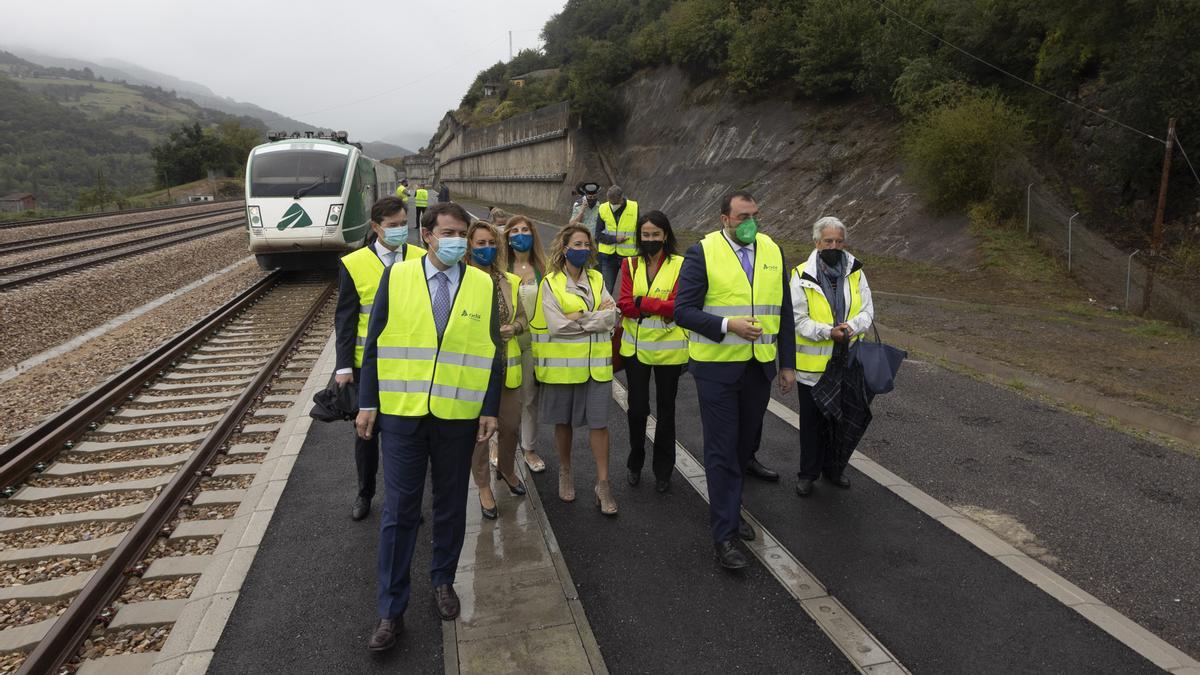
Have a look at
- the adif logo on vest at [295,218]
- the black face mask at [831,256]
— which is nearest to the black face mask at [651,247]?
the black face mask at [831,256]

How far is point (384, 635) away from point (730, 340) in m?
2.44

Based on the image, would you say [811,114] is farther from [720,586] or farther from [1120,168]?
[720,586]

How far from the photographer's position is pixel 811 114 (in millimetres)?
25453

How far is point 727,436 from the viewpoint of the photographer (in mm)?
4188

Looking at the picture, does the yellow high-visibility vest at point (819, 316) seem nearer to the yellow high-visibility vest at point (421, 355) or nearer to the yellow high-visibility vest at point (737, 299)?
the yellow high-visibility vest at point (737, 299)

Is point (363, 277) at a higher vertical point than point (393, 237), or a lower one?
lower

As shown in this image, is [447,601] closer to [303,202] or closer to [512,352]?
[512,352]

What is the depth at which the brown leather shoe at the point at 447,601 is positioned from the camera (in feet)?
12.1

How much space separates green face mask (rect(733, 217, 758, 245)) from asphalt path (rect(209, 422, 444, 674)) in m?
2.76

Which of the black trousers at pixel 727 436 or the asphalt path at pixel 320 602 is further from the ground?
the black trousers at pixel 727 436

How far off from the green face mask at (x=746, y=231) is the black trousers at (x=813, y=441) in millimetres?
1358

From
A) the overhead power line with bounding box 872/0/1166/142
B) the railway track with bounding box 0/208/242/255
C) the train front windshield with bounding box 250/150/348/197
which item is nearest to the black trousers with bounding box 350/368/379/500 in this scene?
the train front windshield with bounding box 250/150/348/197

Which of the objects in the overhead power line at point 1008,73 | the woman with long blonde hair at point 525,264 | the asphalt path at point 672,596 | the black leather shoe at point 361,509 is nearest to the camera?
the asphalt path at point 672,596

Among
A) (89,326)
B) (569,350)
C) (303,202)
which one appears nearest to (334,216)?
(303,202)
